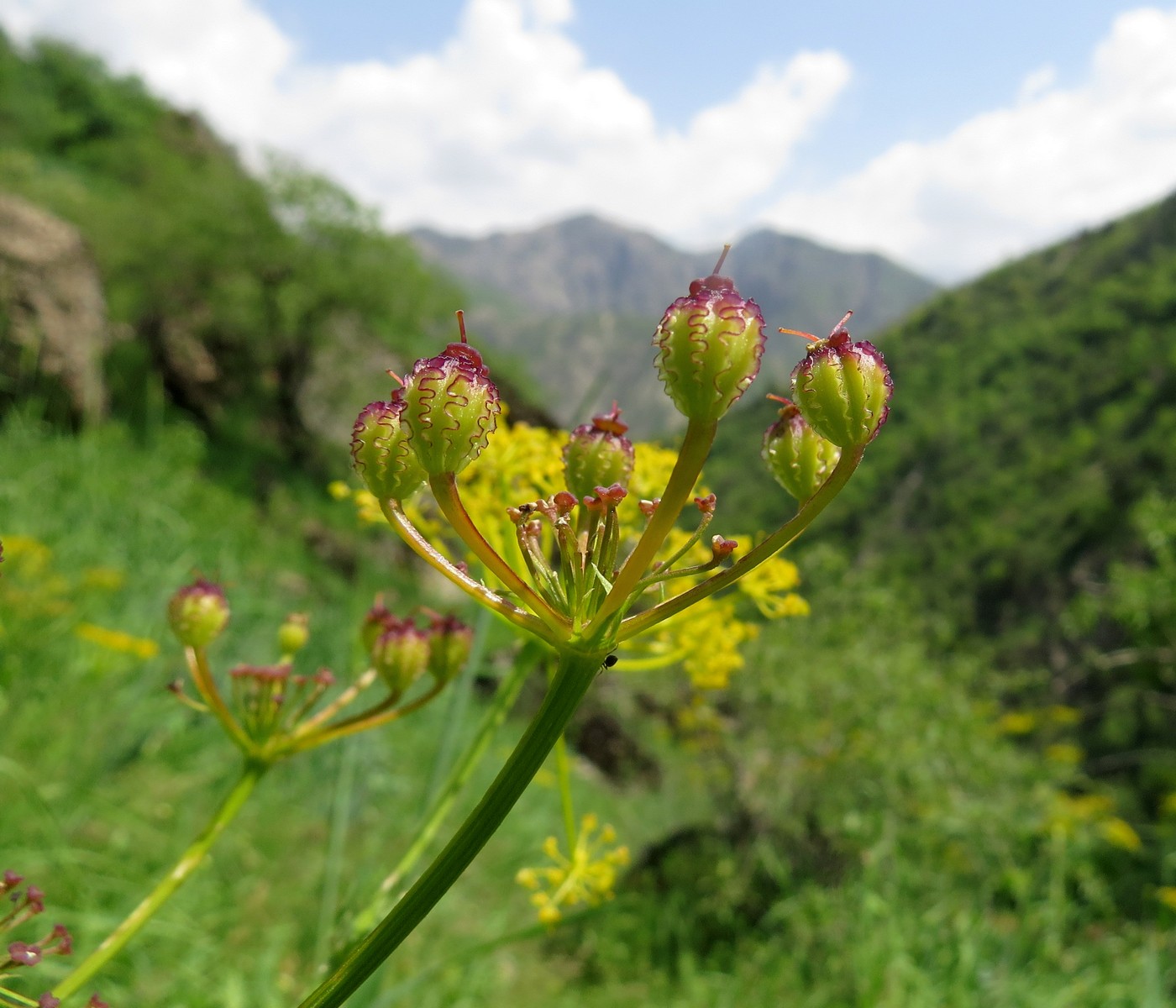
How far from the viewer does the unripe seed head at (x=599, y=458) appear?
92 cm

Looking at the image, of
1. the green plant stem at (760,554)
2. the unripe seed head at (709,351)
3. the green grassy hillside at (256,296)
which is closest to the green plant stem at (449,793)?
the green plant stem at (760,554)

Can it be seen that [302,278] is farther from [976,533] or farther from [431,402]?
[976,533]

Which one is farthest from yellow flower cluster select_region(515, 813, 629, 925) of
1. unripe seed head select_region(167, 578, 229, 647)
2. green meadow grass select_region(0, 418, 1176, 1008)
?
unripe seed head select_region(167, 578, 229, 647)

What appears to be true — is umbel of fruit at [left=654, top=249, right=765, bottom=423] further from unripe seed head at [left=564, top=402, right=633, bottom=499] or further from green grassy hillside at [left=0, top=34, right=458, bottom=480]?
green grassy hillside at [left=0, top=34, right=458, bottom=480]

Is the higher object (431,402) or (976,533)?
(976,533)

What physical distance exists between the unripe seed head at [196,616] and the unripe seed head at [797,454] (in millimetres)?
825

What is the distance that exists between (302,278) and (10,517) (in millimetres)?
Result: 16329

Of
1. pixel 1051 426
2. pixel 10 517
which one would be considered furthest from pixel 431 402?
pixel 1051 426

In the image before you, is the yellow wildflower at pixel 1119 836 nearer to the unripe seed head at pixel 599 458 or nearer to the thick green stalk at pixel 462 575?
the unripe seed head at pixel 599 458

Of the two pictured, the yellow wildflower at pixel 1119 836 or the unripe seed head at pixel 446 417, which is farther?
the yellow wildflower at pixel 1119 836

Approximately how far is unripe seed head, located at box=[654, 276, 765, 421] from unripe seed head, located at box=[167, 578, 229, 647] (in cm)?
82

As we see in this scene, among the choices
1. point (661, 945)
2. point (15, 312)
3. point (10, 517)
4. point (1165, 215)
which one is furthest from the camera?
point (1165, 215)

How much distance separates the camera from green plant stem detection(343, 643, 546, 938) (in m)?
1.14

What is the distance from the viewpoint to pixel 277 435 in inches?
792
